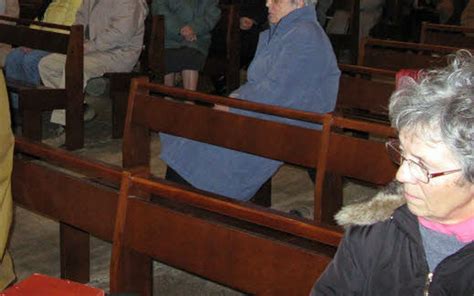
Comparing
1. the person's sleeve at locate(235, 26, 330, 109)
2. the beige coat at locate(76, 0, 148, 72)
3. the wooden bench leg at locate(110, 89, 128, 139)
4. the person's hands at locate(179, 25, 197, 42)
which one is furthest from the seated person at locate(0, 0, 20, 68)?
the person's sleeve at locate(235, 26, 330, 109)

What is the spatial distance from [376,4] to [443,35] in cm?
295

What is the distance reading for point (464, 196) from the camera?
1701 mm

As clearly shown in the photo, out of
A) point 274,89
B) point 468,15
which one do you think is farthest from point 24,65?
point 468,15

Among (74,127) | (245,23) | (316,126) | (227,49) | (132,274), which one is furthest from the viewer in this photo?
(245,23)

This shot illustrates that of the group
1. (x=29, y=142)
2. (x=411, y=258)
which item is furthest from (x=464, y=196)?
(x=29, y=142)

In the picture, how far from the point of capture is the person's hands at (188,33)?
718cm

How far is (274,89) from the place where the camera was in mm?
3688

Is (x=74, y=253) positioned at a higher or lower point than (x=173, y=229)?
lower

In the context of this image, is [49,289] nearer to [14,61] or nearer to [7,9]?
[14,61]

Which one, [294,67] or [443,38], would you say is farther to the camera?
[443,38]

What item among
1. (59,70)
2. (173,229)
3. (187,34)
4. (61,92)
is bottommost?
(61,92)

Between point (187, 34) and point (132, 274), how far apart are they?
15.8 feet

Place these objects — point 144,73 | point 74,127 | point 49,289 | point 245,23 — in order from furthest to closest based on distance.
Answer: point 245,23 → point 144,73 → point 74,127 → point 49,289

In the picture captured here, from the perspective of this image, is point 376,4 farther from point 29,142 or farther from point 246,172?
point 29,142
